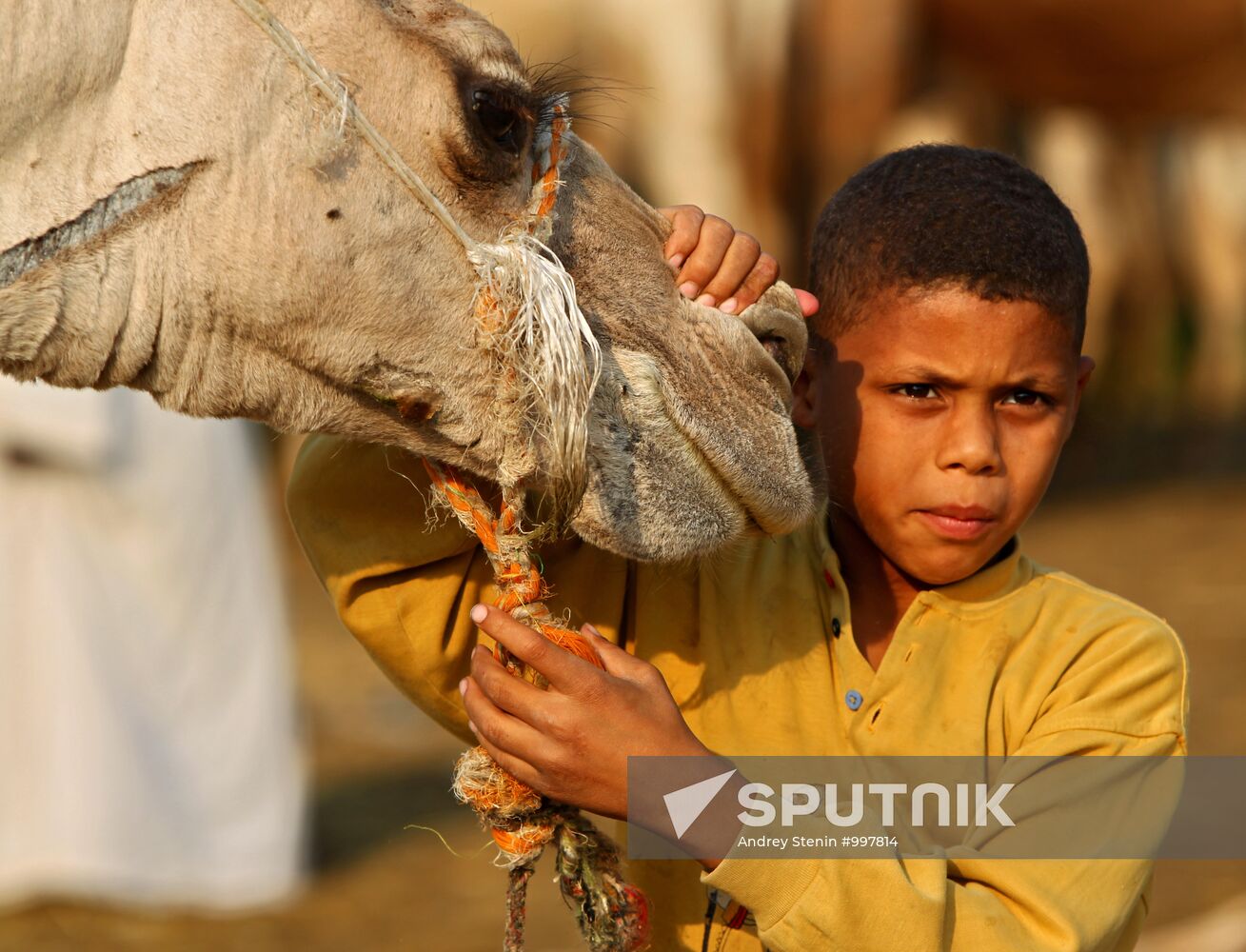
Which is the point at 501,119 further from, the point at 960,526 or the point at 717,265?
the point at 960,526

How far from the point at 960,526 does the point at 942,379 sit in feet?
0.55

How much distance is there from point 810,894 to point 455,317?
0.69 m

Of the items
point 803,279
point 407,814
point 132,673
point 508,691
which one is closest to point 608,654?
point 508,691

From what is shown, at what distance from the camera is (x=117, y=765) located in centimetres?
442

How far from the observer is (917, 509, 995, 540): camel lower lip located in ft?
5.52

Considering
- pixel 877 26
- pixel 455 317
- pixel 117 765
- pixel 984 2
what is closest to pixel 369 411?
pixel 455 317

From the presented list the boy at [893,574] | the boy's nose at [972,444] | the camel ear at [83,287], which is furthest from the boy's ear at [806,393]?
the camel ear at [83,287]

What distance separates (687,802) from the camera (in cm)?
144

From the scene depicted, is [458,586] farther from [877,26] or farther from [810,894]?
[877,26]

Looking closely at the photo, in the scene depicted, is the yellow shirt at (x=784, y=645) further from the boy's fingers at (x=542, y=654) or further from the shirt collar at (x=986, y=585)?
the boy's fingers at (x=542, y=654)

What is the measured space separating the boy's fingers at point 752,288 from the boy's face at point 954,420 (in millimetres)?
135

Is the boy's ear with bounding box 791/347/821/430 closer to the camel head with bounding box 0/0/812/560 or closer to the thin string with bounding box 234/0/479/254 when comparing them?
the camel head with bounding box 0/0/812/560

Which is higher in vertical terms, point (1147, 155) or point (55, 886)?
point (1147, 155)

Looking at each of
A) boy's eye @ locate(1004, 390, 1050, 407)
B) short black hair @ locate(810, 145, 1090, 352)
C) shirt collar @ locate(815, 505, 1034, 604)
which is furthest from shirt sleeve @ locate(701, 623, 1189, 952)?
short black hair @ locate(810, 145, 1090, 352)
